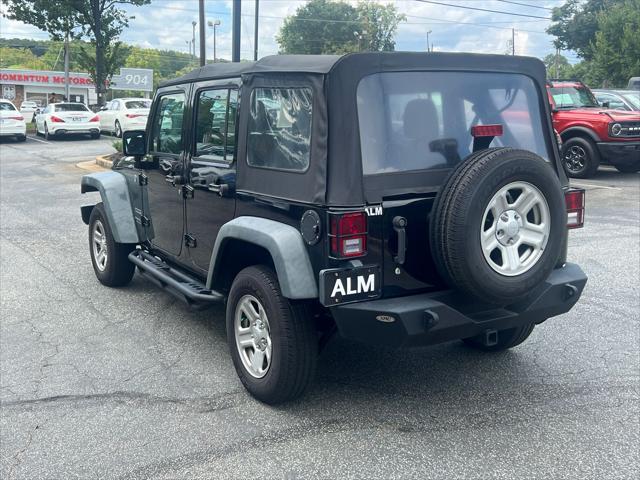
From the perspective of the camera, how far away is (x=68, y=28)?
32031 millimetres

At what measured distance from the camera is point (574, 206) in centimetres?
414

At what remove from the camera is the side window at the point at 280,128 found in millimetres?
3592

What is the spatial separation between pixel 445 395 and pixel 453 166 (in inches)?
54.3

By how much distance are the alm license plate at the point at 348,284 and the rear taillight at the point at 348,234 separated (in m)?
0.08

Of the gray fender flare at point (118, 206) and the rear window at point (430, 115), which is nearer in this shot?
the rear window at point (430, 115)

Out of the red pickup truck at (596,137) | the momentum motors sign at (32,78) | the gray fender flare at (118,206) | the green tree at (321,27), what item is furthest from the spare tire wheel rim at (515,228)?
the green tree at (321,27)

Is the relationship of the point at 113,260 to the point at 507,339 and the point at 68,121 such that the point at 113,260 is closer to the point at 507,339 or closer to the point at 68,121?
the point at 507,339

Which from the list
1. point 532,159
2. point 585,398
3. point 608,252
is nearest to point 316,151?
point 532,159

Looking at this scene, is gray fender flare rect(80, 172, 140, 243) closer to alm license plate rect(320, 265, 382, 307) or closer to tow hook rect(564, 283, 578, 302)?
alm license plate rect(320, 265, 382, 307)

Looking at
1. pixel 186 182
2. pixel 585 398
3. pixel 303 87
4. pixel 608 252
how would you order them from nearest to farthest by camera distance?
pixel 303 87 → pixel 585 398 → pixel 186 182 → pixel 608 252

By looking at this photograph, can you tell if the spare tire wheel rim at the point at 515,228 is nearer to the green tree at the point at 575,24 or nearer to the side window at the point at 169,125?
A: the side window at the point at 169,125

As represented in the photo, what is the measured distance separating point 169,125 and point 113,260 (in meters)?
1.56

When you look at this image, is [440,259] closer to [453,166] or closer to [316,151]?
[453,166]

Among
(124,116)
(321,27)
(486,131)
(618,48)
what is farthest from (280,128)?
(321,27)
